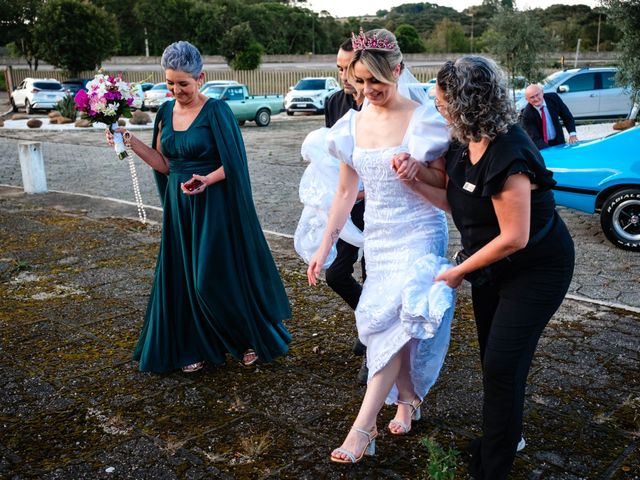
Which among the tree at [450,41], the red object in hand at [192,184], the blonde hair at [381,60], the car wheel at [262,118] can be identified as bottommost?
the car wheel at [262,118]

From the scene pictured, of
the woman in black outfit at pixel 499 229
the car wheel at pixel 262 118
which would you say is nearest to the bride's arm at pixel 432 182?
the woman in black outfit at pixel 499 229

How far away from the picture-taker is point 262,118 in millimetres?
26266

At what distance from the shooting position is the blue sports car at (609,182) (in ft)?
24.8

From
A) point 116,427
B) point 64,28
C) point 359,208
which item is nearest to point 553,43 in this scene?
point 359,208

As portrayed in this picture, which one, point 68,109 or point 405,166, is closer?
point 405,166

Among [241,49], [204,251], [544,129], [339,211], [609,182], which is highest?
[241,49]

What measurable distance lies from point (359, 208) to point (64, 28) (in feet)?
138

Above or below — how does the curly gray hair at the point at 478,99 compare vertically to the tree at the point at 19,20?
below

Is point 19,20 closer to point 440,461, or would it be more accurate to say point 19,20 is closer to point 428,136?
point 428,136

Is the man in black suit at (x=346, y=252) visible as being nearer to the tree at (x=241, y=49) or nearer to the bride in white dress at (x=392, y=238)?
the bride in white dress at (x=392, y=238)

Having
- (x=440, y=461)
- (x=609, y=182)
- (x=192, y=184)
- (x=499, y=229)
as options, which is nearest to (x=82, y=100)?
(x=192, y=184)

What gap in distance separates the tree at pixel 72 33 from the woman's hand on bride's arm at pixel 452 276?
142 feet

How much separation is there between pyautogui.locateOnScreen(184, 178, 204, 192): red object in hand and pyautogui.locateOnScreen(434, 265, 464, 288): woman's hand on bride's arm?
6.14 feet

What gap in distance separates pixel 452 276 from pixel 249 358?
2016mm
